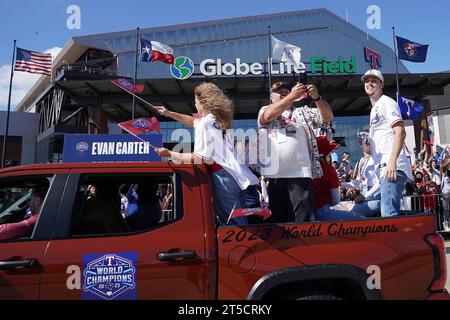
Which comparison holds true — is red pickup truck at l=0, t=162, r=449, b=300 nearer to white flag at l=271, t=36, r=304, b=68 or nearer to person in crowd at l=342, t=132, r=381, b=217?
person in crowd at l=342, t=132, r=381, b=217

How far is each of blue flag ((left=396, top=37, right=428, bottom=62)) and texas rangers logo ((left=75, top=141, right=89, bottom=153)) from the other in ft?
51.8

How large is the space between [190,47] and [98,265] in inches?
1314

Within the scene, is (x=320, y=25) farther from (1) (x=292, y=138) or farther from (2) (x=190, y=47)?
(1) (x=292, y=138)

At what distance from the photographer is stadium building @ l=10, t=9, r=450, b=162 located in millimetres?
20938

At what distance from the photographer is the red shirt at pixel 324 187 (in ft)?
11.0

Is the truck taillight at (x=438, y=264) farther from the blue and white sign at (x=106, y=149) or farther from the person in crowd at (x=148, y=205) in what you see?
the blue and white sign at (x=106, y=149)

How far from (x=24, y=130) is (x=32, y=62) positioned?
10.6 metres

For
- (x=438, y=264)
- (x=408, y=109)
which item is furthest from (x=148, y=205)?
(x=408, y=109)

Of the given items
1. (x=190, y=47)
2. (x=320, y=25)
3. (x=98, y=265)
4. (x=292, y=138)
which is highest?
(x=320, y=25)

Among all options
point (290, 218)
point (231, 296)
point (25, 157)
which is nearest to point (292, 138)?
point (290, 218)

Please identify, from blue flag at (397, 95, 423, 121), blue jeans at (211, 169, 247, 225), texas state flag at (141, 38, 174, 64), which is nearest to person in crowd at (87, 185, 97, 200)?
blue jeans at (211, 169, 247, 225)

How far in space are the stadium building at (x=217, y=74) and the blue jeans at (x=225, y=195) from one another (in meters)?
10.1

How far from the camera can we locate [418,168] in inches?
415

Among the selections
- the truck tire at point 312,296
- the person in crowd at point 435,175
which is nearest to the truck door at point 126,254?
the truck tire at point 312,296
